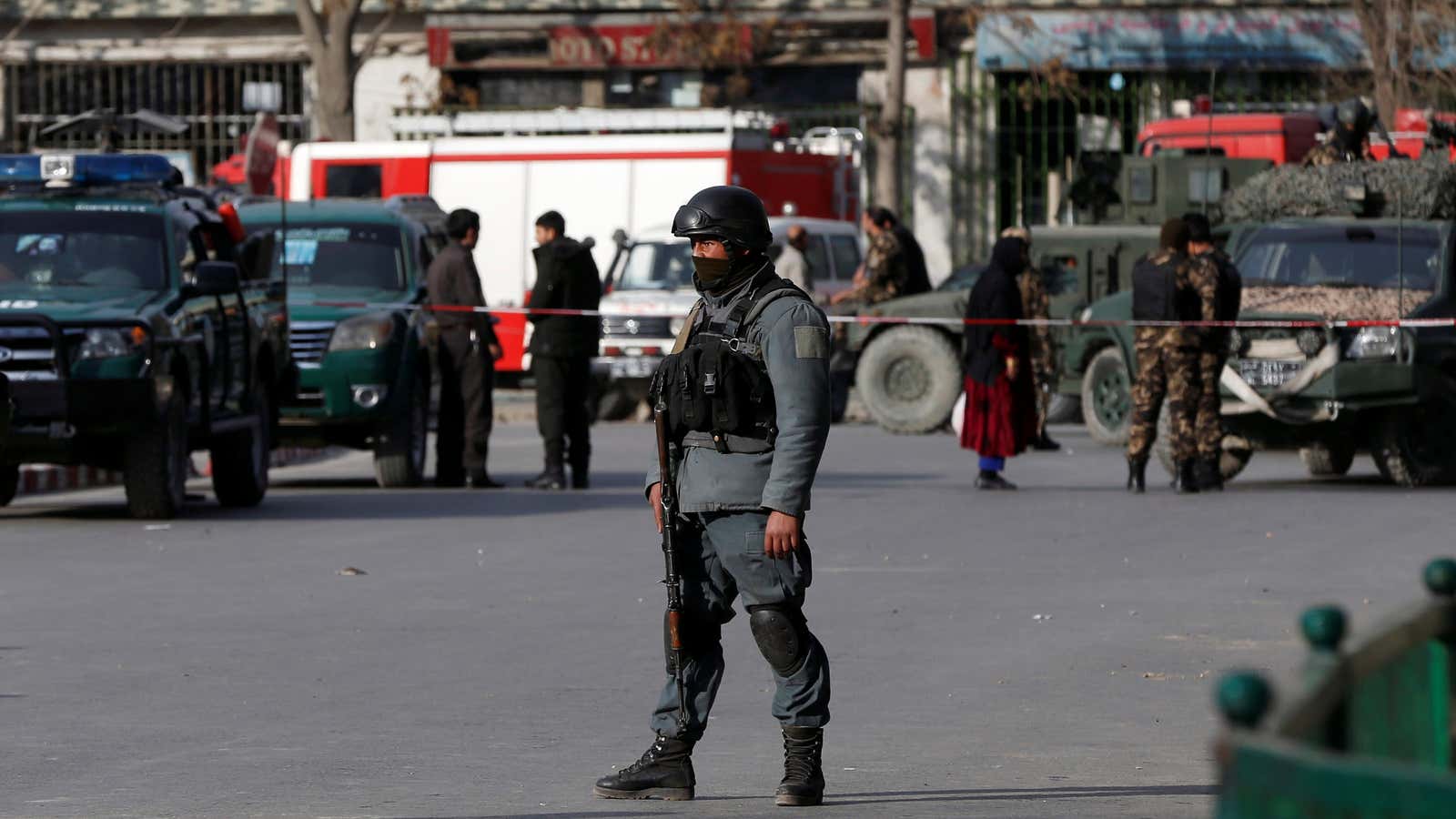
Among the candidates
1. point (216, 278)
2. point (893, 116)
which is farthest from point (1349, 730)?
point (893, 116)

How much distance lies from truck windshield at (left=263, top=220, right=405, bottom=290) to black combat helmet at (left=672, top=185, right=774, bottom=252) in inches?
481

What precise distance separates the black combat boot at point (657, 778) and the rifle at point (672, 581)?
7 centimetres

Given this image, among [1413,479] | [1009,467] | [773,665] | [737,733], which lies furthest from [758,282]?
[1009,467]

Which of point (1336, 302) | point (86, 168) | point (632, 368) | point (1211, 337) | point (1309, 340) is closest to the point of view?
point (86, 168)

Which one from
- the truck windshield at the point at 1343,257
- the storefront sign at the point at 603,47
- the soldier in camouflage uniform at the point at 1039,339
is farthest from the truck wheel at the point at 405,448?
the storefront sign at the point at 603,47

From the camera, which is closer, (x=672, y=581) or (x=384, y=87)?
(x=672, y=581)

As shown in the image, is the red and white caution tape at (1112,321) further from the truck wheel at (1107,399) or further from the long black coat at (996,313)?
the truck wheel at (1107,399)

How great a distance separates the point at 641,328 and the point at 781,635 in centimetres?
1881

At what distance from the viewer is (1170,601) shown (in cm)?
1139

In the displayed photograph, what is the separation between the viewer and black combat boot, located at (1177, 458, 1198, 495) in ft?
57.4

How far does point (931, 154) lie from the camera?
38688mm

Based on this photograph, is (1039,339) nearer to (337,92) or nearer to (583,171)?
(583,171)

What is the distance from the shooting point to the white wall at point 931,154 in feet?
127

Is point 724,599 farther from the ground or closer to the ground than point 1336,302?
closer to the ground
